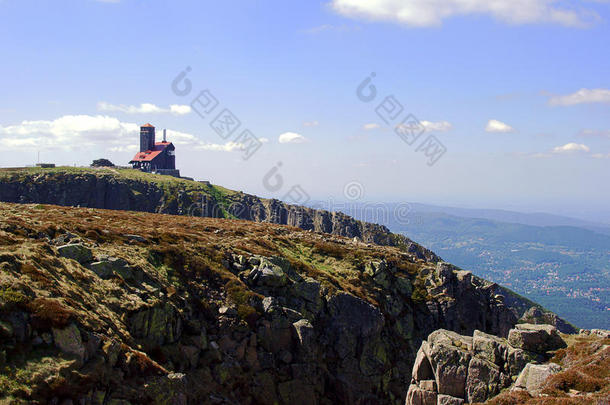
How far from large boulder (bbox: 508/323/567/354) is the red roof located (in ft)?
599

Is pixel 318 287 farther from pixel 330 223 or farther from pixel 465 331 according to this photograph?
pixel 330 223

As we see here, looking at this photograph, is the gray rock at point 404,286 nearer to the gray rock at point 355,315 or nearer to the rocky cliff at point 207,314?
the rocky cliff at point 207,314

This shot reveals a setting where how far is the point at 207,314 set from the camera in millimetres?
39906

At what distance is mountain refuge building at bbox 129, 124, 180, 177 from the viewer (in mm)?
190875

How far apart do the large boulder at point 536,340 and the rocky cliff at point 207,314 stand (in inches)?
748

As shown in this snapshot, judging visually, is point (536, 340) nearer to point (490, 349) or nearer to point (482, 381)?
point (490, 349)

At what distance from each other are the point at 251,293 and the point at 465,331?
31.7 meters

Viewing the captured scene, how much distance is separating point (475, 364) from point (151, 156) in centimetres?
18353

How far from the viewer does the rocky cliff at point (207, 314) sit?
25.4 metres

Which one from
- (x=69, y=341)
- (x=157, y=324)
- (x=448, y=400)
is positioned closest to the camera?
(x=69, y=341)

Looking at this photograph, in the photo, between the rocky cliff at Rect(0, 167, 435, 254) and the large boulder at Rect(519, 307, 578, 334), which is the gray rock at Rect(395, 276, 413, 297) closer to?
the large boulder at Rect(519, 307, 578, 334)

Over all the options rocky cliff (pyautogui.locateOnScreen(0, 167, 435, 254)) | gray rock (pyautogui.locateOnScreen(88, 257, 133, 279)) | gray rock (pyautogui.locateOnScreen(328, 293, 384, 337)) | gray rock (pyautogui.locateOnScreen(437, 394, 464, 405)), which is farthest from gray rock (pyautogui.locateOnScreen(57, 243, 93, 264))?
rocky cliff (pyautogui.locateOnScreen(0, 167, 435, 254))

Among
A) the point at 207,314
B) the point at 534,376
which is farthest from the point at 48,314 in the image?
the point at 534,376

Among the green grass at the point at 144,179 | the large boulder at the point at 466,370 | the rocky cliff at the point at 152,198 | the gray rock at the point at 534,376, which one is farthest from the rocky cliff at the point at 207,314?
the green grass at the point at 144,179
